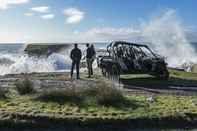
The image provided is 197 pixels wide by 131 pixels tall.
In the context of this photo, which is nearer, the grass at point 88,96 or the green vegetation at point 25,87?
the grass at point 88,96

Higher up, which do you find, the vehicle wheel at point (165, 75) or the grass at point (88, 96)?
the vehicle wheel at point (165, 75)

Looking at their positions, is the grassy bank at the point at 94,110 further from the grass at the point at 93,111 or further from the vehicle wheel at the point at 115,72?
the vehicle wheel at the point at 115,72

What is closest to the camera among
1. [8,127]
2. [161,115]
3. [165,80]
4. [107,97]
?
[8,127]

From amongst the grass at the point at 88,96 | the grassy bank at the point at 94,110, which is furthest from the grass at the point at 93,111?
the grass at the point at 88,96

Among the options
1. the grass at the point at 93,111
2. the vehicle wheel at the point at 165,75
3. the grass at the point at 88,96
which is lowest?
the grass at the point at 93,111

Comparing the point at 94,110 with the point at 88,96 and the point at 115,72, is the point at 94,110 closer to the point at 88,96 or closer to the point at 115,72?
the point at 88,96

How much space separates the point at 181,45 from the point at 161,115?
245 feet

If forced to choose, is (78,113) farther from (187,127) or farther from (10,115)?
(187,127)

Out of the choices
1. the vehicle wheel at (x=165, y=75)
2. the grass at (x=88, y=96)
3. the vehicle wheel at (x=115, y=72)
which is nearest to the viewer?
the grass at (x=88, y=96)

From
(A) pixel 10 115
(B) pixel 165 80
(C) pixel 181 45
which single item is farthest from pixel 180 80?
(C) pixel 181 45

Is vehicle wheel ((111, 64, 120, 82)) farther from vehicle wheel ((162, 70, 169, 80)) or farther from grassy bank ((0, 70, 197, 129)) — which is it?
grassy bank ((0, 70, 197, 129))

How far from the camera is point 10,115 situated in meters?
12.5

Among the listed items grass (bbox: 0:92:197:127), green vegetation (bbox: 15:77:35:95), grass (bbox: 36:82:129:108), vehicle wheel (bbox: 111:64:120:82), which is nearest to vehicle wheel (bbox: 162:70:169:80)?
vehicle wheel (bbox: 111:64:120:82)

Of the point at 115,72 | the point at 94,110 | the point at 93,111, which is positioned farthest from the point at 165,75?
the point at 93,111
